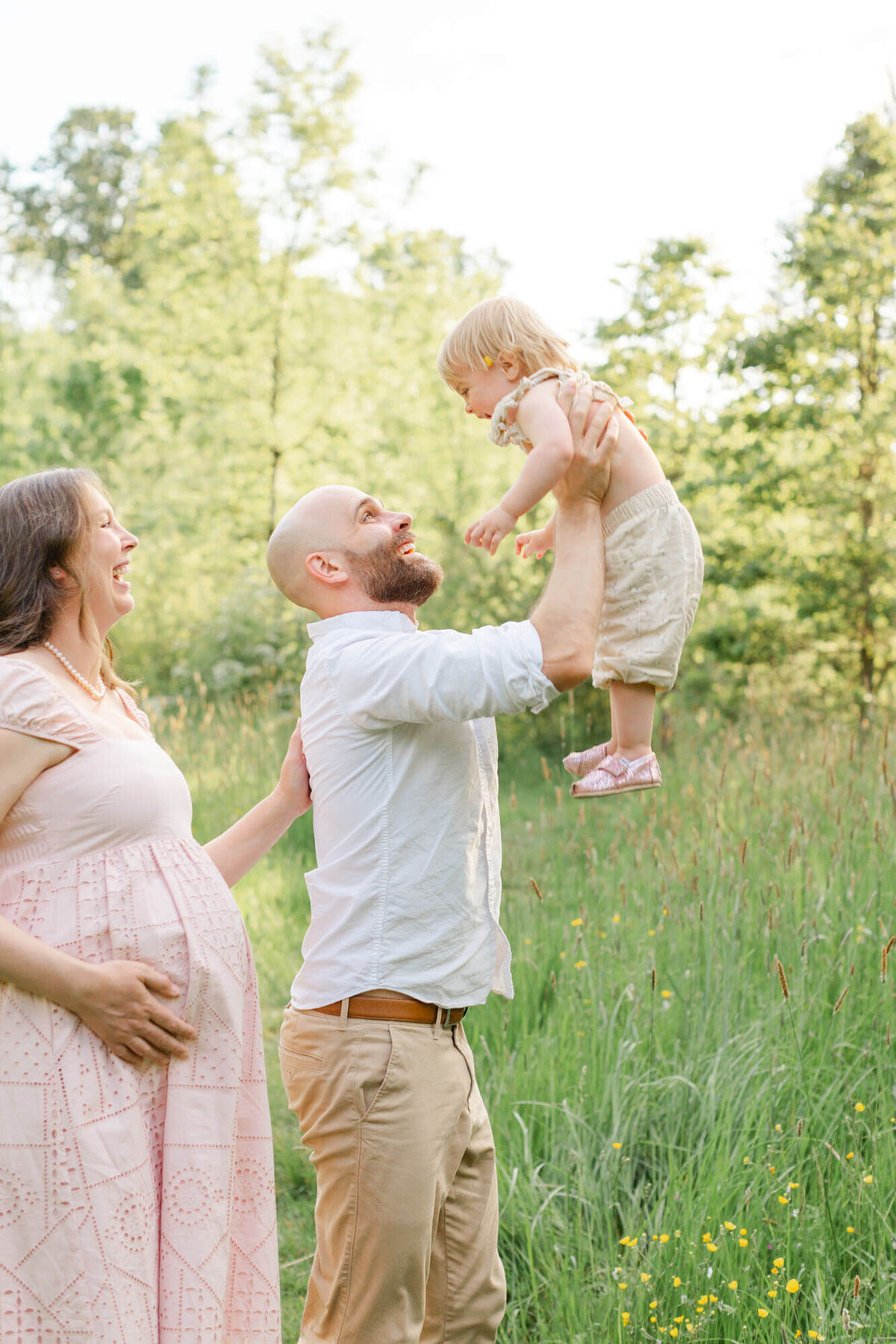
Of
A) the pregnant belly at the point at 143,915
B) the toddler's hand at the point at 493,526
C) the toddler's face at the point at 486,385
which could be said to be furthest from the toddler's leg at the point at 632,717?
the pregnant belly at the point at 143,915

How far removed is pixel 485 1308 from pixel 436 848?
3.43 feet

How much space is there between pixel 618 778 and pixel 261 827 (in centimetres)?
85

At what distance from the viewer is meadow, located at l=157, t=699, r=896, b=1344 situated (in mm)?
2697

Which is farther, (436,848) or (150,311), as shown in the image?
(150,311)

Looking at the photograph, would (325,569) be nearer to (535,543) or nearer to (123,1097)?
(535,543)

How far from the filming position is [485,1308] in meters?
2.50

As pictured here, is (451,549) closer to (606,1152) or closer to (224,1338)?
(606,1152)

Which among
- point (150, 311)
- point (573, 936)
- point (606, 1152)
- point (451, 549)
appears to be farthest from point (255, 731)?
point (150, 311)

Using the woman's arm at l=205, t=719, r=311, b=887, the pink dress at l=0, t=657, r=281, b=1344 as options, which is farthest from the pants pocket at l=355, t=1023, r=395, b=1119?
the woman's arm at l=205, t=719, r=311, b=887

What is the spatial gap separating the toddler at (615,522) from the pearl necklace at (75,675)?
841 millimetres

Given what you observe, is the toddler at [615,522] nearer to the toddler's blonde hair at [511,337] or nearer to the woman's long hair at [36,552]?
the toddler's blonde hair at [511,337]

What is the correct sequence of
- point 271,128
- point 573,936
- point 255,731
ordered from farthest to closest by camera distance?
1. point 271,128
2. point 255,731
3. point 573,936

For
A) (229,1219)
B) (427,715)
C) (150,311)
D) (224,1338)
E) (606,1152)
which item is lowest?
(606,1152)

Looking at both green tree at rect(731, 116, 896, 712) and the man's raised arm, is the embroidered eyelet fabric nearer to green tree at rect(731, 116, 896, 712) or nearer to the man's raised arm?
the man's raised arm
